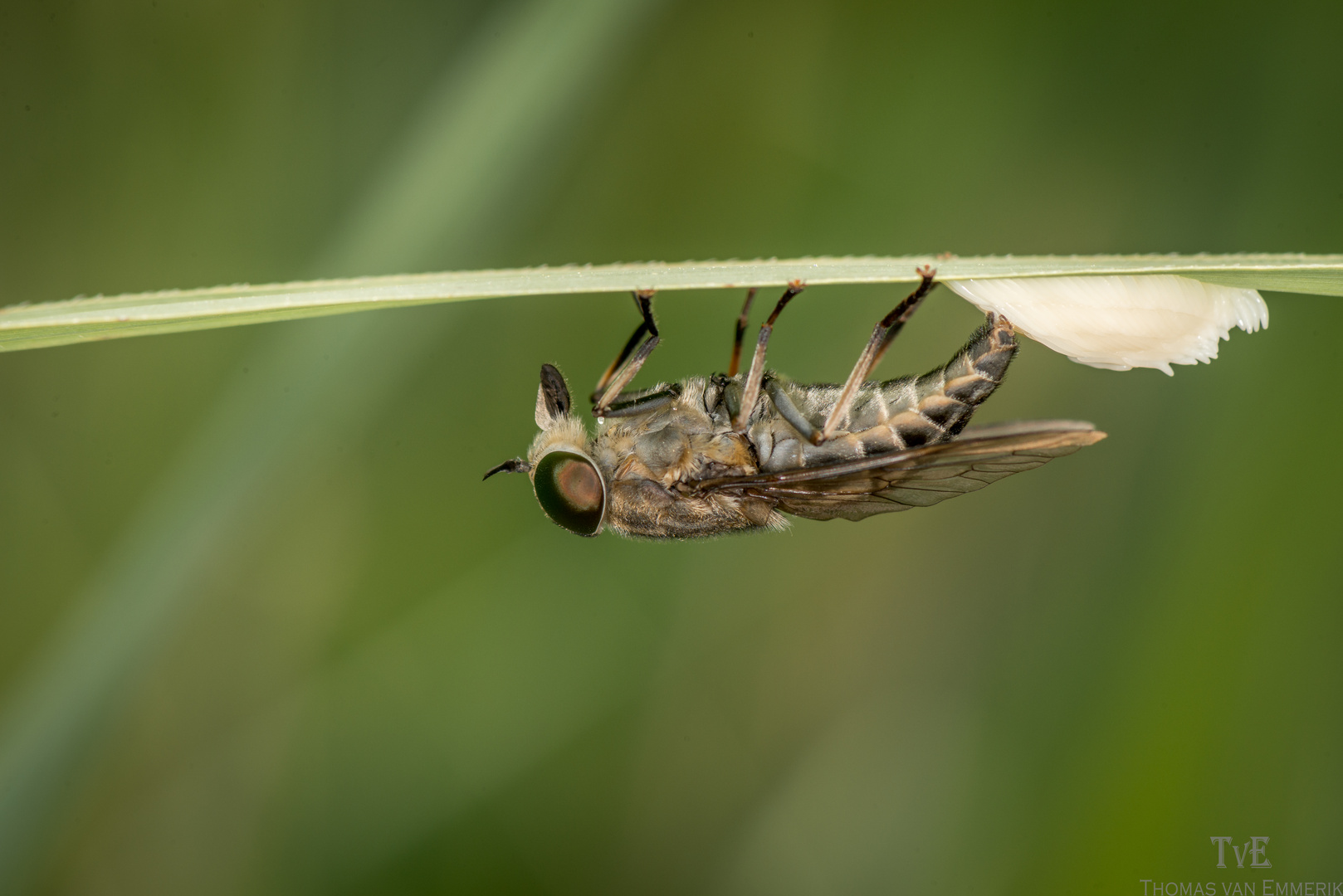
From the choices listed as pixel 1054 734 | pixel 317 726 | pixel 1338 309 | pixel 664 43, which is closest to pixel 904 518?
pixel 1054 734

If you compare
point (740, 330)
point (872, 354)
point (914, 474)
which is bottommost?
point (914, 474)

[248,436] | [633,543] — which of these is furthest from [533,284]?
[633,543]

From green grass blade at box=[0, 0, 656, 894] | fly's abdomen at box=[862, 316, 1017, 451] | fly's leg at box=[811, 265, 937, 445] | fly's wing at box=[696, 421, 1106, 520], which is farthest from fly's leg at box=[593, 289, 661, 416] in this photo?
green grass blade at box=[0, 0, 656, 894]

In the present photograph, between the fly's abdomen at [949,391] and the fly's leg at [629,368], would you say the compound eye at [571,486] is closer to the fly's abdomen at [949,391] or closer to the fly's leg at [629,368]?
the fly's leg at [629,368]

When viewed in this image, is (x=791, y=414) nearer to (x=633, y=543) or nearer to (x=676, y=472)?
(x=676, y=472)

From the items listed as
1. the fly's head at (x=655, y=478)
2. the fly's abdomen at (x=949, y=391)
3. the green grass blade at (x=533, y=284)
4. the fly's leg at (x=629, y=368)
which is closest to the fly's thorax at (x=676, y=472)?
the fly's head at (x=655, y=478)

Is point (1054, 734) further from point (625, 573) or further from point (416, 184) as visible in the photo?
point (416, 184)
